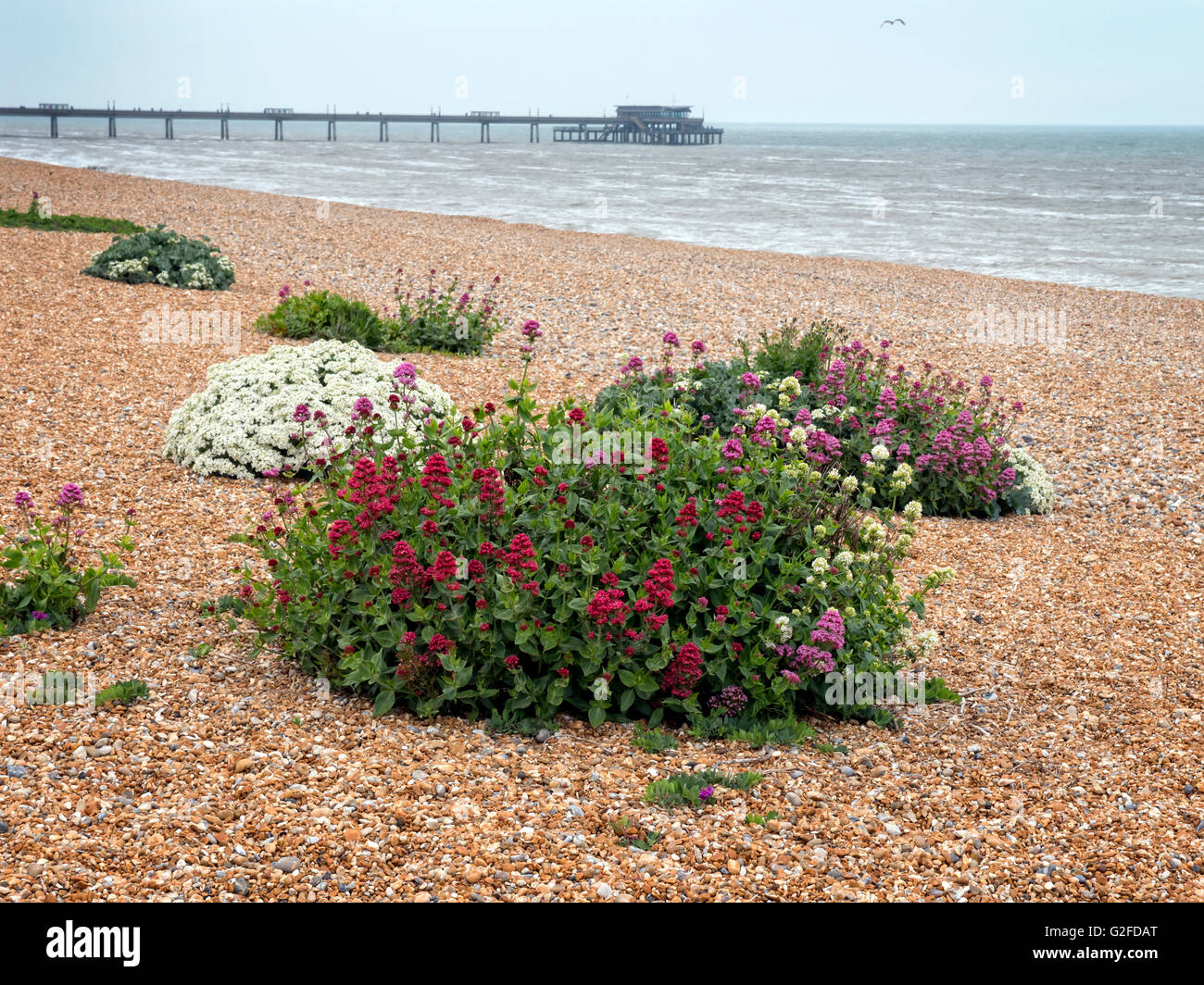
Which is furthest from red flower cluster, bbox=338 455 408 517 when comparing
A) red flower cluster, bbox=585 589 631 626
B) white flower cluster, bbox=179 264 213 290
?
white flower cluster, bbox=179 264 213 290

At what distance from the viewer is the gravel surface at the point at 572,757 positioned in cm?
337

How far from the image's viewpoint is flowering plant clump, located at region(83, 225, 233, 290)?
12422mm

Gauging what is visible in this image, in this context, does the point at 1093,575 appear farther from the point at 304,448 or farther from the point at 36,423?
the point at 36,423

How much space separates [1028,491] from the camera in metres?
7.95

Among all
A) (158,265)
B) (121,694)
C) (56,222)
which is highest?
(56,222)

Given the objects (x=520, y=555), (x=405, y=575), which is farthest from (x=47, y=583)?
(x=520, y=555)

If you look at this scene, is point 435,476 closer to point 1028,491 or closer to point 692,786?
point 692,786

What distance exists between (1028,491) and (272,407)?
5576 mm

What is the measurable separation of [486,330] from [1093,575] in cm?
657

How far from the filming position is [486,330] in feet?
36.4

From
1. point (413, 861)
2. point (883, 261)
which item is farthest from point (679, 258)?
point (413, 861)

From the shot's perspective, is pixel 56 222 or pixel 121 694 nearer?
pixel 121 694

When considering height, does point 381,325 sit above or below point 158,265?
below

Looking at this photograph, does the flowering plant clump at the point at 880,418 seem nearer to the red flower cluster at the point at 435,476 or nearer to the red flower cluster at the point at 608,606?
the red flower cluster at the point at 435,476
